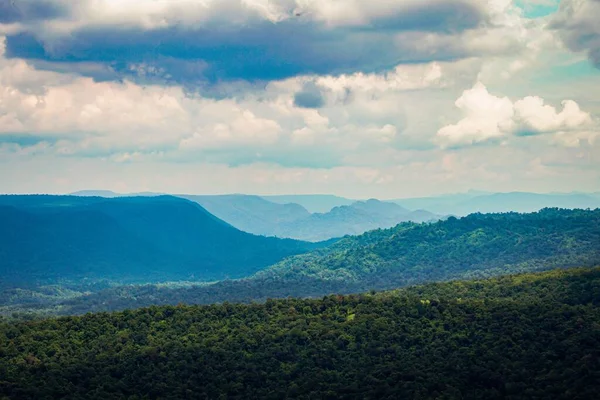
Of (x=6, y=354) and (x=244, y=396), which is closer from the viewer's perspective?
(x=244, y=396)

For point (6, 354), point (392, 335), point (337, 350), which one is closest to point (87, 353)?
point (6, 354)

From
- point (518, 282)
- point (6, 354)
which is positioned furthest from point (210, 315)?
point (518, 282)

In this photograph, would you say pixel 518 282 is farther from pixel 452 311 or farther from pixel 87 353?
pixel 87 353

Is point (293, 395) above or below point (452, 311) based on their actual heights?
below

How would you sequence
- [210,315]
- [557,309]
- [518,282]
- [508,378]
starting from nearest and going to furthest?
[508,378], [557,309], [210,315], [518,282]

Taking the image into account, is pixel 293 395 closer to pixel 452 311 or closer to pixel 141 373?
pixel 141 373

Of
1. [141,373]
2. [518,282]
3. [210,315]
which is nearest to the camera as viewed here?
[141,373]
